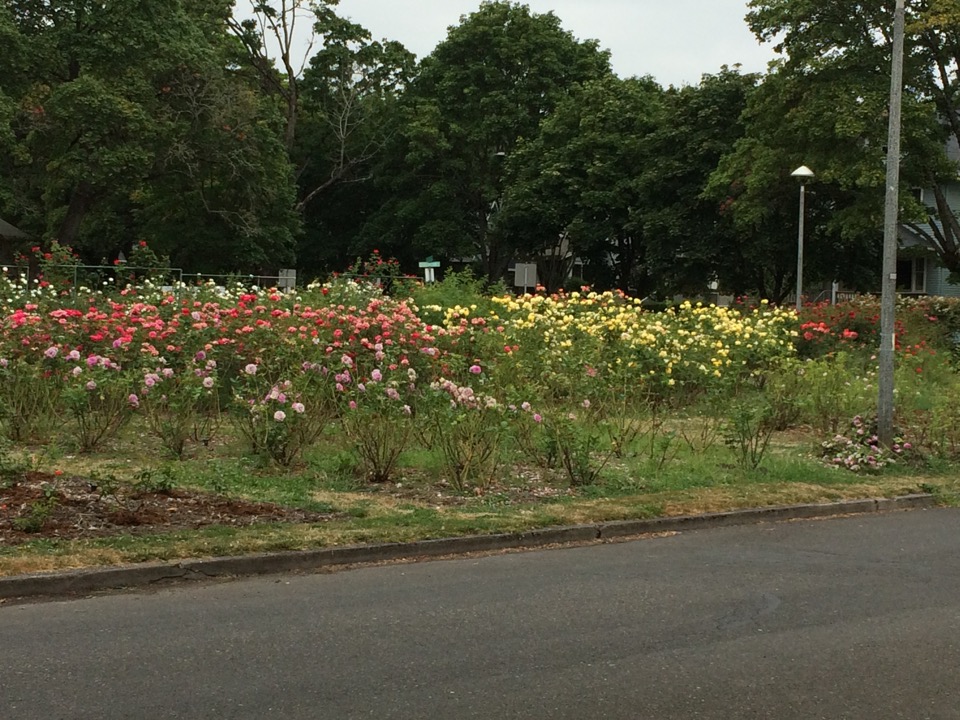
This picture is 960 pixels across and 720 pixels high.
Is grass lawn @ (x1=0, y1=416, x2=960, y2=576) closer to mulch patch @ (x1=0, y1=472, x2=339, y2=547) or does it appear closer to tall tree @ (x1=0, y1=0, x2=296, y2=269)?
mulch patch @ (x1=0, y1=472, x2=339, y2=547)

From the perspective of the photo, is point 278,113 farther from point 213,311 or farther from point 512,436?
point 512,436

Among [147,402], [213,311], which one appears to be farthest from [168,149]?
[147,402]

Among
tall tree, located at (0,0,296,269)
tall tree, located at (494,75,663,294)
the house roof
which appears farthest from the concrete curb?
the house roof

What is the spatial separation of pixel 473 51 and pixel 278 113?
1024cm

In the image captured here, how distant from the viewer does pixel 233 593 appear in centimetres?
622

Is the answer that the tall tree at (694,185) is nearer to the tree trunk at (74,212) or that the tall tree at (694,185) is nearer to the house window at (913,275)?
the house window at (913,275)

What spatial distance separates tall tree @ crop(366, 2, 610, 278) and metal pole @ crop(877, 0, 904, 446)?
32.7 m

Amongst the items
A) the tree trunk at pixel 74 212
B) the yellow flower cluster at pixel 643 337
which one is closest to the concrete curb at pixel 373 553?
the yellow flower cluster at pixel 643 337

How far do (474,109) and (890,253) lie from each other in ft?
114

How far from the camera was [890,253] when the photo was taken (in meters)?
11.8

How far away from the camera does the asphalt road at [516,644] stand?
14.3 feet

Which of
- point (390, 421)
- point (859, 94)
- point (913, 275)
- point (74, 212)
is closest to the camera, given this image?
point (390, 421)

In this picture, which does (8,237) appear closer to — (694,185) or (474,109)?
(474,109)

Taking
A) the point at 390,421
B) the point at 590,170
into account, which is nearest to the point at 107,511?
the point at 390,421
